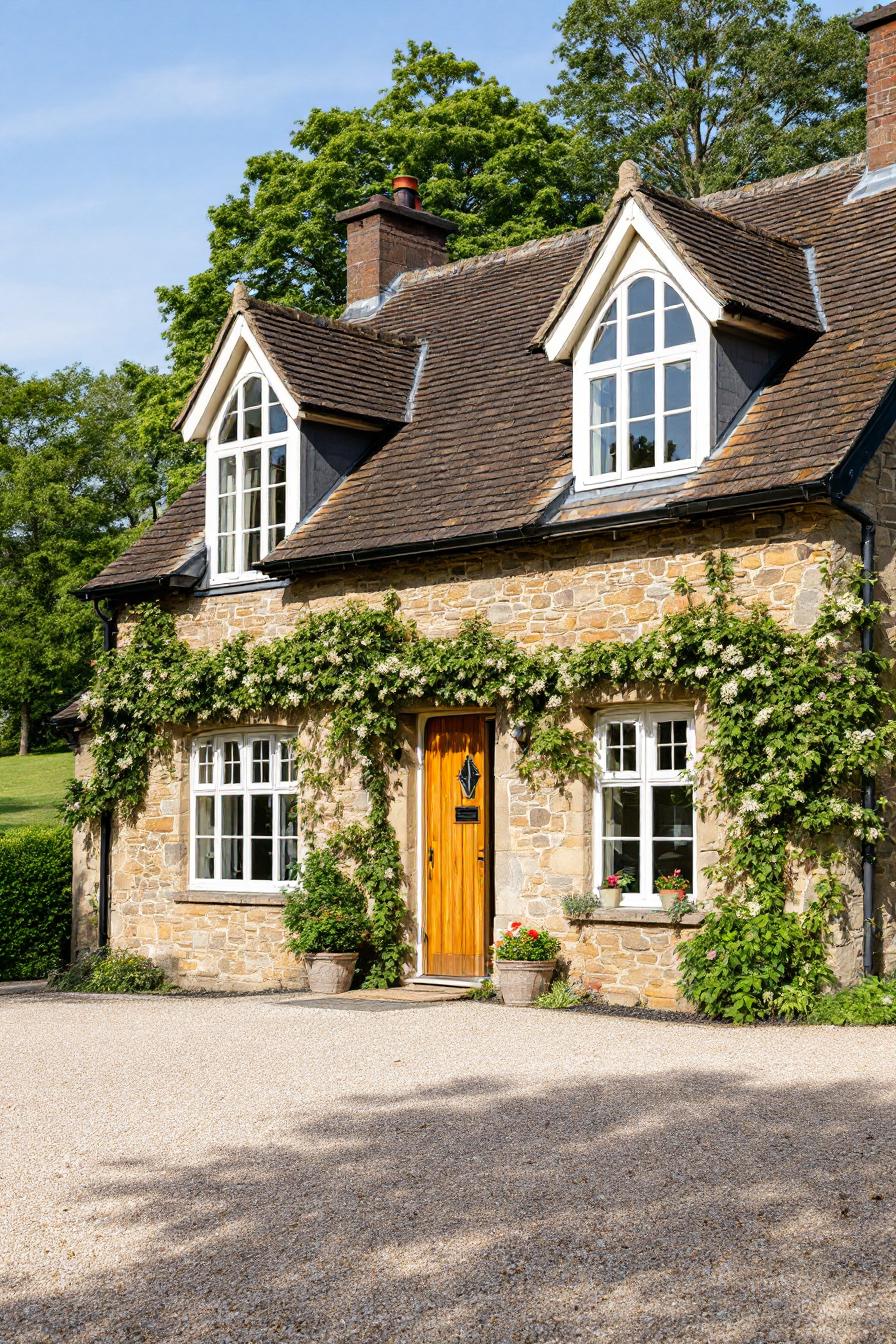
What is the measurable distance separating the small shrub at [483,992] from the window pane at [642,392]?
5395 mm

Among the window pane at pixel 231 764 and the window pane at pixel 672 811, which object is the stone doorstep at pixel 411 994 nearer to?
the window pane at pixel 672 811

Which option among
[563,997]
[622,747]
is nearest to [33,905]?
[563,997]

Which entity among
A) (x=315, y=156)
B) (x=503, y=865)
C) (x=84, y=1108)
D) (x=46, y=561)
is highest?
(x=315, y=156)

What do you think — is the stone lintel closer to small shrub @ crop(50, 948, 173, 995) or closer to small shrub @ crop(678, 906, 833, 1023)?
small shrub @ crop(50, 948, 173, 995)

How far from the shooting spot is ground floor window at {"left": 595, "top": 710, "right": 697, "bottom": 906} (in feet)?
43.3

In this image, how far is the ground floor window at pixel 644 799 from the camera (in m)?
13.2

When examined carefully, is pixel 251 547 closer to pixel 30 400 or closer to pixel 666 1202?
pixel 666 1202

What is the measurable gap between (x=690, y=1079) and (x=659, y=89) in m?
30.1

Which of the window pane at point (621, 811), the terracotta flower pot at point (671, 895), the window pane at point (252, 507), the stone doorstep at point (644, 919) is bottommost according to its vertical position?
the stone doorstep at point (644, 919)

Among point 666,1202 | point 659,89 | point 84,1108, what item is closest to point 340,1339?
point 666,1202

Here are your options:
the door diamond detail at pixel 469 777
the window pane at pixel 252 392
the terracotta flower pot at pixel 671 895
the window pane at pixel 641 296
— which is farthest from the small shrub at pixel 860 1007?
the window pane at pixel 252 392

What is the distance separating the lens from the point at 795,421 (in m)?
13.0

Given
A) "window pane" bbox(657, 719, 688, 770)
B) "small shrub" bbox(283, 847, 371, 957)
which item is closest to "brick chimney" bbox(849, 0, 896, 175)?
"window pane" bbox(657, 719, 688, 770)

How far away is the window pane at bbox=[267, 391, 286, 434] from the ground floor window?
551 centimetres
